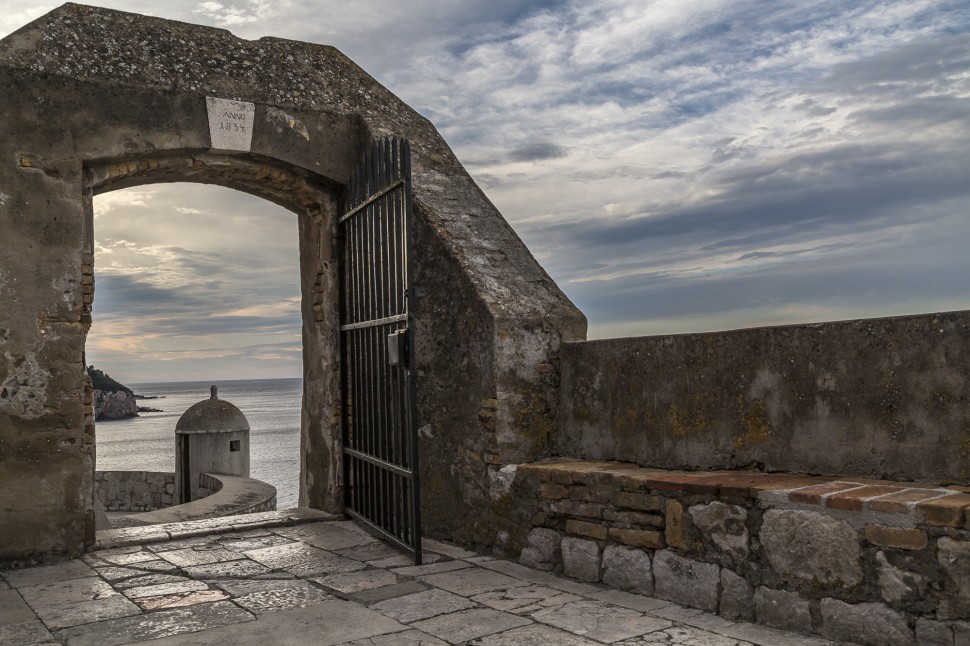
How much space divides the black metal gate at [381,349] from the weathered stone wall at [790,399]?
111 cm

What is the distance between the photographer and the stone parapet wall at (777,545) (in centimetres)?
304

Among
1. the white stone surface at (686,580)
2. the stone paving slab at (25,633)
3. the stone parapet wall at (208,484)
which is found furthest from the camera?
the stone parapet wall at (208,484)

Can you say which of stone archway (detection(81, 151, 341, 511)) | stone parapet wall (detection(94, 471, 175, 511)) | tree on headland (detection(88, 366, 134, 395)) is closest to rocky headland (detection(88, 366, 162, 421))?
tree on headland (detection(88, 366, 134, 395))

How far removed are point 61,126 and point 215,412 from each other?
27.8ft

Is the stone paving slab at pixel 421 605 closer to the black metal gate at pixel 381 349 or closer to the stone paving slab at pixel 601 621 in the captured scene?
the stone paving slab at pixel 601 621

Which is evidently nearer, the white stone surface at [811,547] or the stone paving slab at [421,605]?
the white stone surface at [811,547]

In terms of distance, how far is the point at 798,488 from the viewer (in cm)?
350

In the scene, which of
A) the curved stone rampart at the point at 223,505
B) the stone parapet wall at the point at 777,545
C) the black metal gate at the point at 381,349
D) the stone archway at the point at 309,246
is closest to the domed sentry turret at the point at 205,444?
the curved stone rampart at the point at 223,505

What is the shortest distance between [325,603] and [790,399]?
253 cm

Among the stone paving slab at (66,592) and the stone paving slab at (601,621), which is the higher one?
the stone paving slab at (66,592)

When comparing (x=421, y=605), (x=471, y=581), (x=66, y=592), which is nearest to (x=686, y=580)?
(x=471, y=581)

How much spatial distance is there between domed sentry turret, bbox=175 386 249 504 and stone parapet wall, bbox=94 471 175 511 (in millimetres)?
828

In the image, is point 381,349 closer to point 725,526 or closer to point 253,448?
point 725,526

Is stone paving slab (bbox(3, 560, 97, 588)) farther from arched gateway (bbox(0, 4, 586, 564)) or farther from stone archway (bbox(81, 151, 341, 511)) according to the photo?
stone archway (bbox(81, 151, 341, 511))
